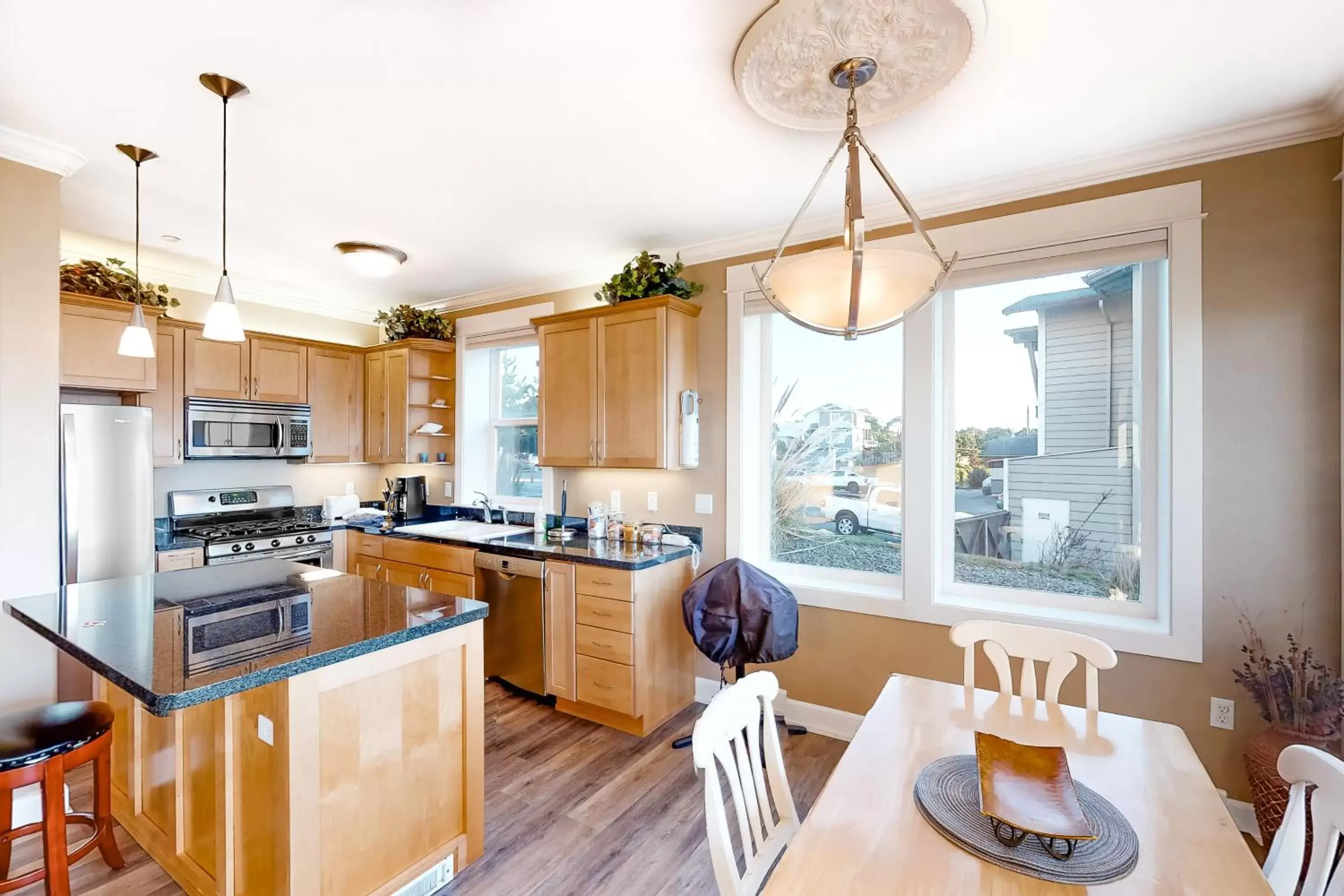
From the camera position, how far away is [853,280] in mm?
1287

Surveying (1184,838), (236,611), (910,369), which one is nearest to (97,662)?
(236,611)

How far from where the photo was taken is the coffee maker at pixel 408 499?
4.57 meters

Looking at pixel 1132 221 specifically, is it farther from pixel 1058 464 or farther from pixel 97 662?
pixel 97 662

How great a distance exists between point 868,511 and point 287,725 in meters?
2.52

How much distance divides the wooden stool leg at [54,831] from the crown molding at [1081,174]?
3193mm

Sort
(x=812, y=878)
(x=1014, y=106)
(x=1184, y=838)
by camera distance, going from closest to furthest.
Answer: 1. (x=812, y=878)
2. (x=1184, y=838)
3. (x=1014, y=106)

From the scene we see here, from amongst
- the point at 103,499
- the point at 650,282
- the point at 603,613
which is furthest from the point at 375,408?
the point at 603,613

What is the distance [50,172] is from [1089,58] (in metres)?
3.71

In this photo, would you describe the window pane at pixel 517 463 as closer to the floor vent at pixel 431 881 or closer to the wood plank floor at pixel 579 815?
the wood plank floor at pixel 579 815

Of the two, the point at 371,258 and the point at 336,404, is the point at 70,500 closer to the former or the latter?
the point at 336,404

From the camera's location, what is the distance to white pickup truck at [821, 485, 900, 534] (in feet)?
9.61

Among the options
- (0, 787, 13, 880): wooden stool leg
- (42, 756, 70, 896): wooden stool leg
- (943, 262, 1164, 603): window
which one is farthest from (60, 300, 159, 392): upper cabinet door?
(943, 262, 1164, 603): window

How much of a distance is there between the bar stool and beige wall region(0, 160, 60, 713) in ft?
2.16

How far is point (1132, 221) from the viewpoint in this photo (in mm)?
2314
